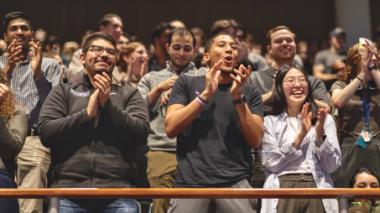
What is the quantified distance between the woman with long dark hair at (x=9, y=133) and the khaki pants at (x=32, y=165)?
305mm

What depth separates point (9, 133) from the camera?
5738 mm

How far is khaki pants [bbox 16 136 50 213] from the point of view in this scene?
6.33 m

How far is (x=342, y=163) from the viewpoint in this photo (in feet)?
21.5

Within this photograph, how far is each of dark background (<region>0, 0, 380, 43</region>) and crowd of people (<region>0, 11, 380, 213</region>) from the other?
593 centimetres

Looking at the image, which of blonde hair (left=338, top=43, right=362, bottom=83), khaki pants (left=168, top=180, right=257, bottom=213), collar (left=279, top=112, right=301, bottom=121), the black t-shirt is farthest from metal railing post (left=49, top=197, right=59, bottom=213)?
blonde hair (left=338, top=43, right=362, bottom=83)

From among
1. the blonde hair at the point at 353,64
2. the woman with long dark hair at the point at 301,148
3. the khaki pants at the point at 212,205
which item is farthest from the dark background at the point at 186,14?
the khaki pants at the point at 212,205

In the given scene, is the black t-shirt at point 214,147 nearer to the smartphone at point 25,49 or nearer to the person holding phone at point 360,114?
the person holding phone at point 360,114

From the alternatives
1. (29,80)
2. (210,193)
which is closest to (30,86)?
(29,80)

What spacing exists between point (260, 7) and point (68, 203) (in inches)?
329

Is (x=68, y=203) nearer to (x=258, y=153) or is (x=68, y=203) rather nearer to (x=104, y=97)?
(x=104, y=97)

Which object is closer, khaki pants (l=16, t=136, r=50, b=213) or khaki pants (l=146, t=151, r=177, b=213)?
khaki pants (l=16, t=136, r=50, b=213)

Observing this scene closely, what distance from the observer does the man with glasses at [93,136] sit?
18.3 ft

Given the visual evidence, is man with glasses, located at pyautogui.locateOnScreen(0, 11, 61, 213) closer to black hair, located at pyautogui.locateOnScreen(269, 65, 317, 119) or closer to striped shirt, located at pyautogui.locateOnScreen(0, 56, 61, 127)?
striped shirt, located at pyautogui.locateOnScreen(0, 56, 61, 127)

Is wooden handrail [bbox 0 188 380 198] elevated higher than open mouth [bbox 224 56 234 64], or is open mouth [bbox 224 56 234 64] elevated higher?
open mouth [bbox 224 56 234 64]
